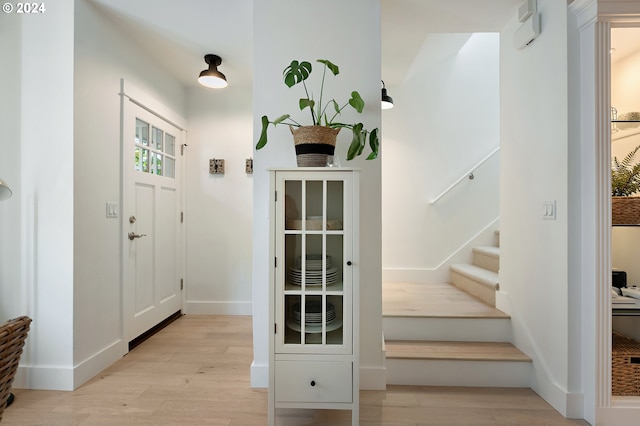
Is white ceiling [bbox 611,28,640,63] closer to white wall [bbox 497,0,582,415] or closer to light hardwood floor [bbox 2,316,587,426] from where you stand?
white wall [bbox 497,0,582,415]

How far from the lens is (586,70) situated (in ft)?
5.78

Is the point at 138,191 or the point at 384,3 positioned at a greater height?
the point at 384,3

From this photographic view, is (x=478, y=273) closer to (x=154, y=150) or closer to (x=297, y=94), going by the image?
(x=297, y=94)

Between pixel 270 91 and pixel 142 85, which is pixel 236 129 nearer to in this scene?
pixel 142 85

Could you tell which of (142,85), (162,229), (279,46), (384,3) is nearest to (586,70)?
(384,3)

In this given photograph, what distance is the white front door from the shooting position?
265 centimetres

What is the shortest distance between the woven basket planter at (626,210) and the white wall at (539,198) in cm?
29

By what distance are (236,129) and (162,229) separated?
129 cm

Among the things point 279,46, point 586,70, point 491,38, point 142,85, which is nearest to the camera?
point 586,70

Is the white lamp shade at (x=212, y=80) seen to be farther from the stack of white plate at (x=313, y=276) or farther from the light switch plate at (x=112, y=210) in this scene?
the stack of white plate at (x=313, y=276)

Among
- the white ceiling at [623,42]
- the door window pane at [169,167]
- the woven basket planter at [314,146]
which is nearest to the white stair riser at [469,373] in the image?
Answer: the woven basket planter at [314,146]

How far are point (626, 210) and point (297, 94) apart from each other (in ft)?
6.66

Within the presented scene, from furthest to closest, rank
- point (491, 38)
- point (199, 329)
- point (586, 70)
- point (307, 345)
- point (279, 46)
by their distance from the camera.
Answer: point (491, 38) < point (199, 329) < point (279, 46) < point (586, 70) < point (307, 345)

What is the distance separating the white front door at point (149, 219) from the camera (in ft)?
8.70
